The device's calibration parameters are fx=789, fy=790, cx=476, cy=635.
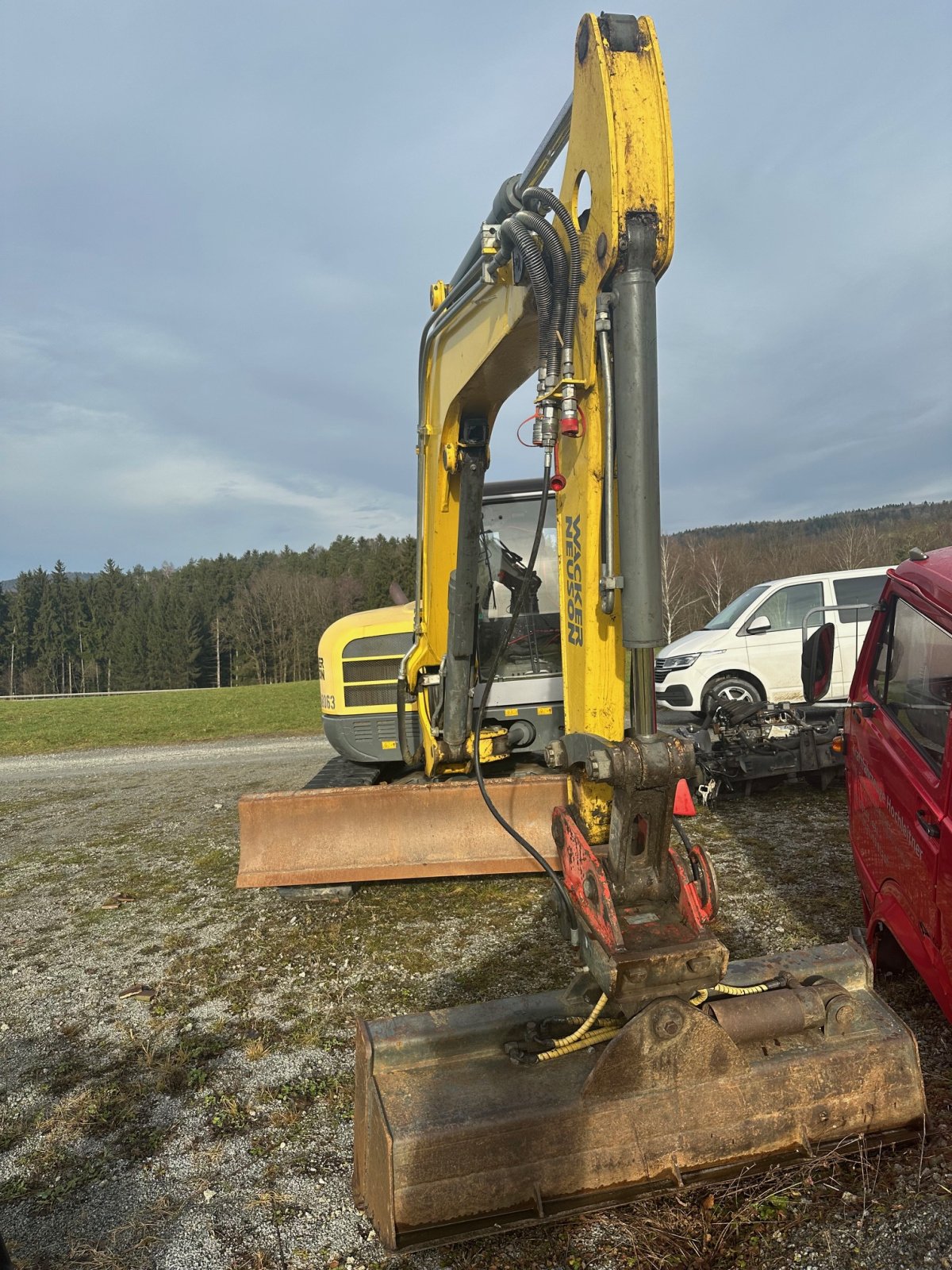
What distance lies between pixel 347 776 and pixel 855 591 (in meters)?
7.09

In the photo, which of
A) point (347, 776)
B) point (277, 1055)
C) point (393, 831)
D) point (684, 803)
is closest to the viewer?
point (277, 1055)

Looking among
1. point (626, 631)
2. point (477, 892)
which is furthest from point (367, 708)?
point (626, 631)

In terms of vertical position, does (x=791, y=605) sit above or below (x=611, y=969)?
above

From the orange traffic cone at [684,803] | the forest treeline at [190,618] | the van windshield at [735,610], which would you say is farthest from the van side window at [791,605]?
the forest treeline at [190,618]

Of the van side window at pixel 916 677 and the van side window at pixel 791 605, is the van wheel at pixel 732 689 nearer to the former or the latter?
the van side window at pixel 791 605

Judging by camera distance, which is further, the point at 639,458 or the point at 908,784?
the point at 908,784

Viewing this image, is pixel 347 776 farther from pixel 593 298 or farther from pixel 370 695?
pixel 593 298

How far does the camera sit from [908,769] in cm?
304

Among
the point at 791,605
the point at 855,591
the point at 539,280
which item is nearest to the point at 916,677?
the point at 539,280

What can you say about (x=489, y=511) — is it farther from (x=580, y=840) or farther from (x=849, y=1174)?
(x=849, y=1174)

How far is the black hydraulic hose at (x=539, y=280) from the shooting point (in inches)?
124

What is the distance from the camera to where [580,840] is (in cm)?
294

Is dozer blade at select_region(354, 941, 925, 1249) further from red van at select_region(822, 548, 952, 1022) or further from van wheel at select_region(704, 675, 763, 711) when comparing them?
van wheel at select_region(704, 675, 763, 711)

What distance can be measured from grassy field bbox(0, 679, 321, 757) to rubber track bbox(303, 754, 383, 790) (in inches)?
228
